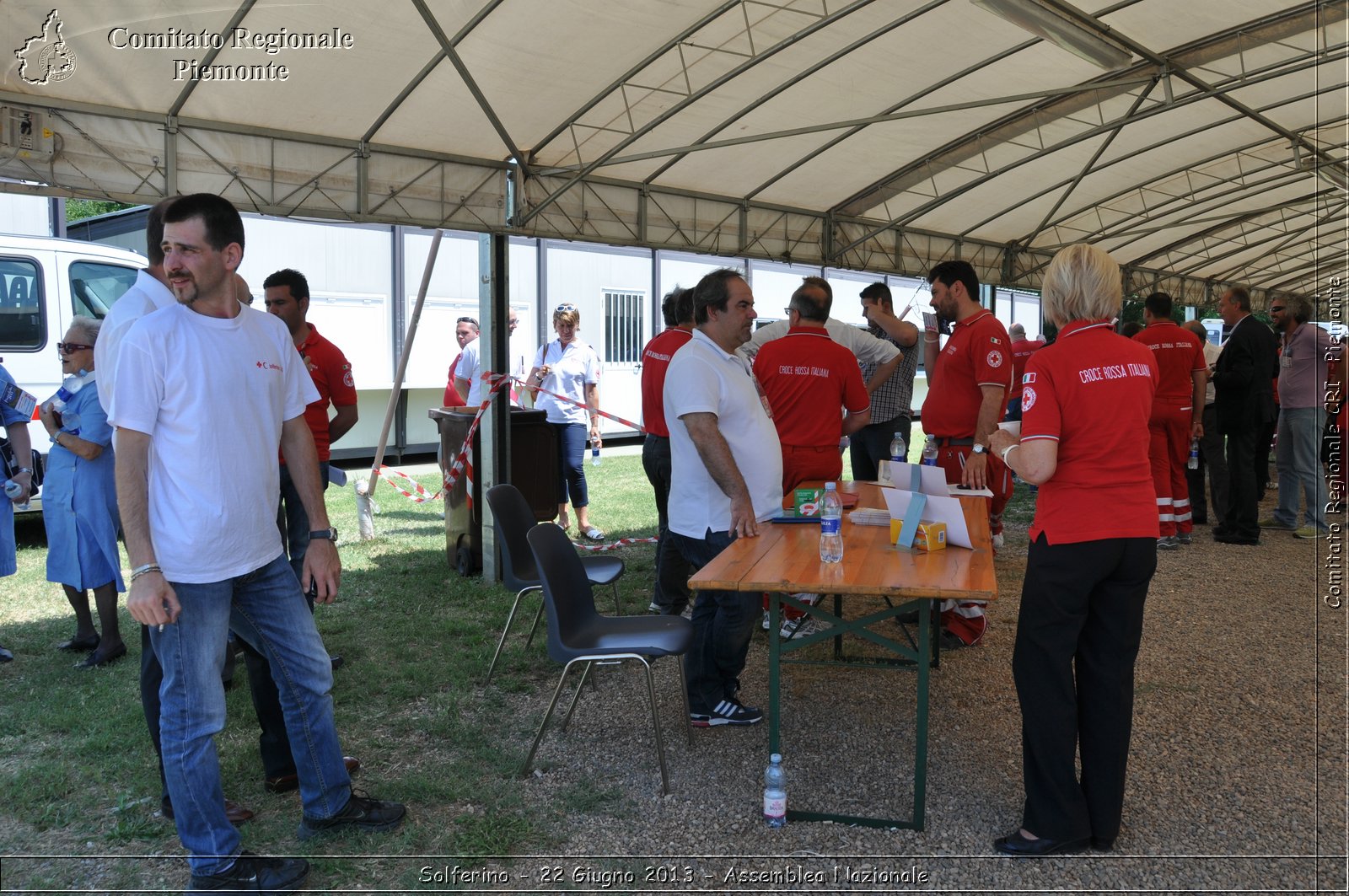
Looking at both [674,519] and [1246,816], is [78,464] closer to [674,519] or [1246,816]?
[674,519]

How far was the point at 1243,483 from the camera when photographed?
768 cm

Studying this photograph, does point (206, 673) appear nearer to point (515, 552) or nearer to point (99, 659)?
point (515, 552)

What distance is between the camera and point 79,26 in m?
4.45

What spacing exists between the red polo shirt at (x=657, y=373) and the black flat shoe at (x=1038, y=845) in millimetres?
3265

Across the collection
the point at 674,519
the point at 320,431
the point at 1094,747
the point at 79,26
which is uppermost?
the point at 79,26

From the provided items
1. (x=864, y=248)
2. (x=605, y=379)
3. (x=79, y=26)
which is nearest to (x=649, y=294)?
(x=605, y=379)

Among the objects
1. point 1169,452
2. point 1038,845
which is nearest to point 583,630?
point 1038,845

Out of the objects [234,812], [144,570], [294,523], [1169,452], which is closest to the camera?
[144,570]

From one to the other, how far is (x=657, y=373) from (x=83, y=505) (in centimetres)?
314

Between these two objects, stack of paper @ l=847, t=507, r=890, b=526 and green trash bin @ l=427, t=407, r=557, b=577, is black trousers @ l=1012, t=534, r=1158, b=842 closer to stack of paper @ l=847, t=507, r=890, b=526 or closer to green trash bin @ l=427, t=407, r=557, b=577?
stack of paper @ l=847, t=507, r=890, b=526

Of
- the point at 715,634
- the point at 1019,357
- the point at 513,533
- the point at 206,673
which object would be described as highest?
the point at 1019,357

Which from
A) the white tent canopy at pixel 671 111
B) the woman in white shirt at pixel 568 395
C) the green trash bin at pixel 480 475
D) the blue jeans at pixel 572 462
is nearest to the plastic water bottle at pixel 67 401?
the white tent canopy at pixel 671 111

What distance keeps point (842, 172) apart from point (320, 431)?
6226 millimetres

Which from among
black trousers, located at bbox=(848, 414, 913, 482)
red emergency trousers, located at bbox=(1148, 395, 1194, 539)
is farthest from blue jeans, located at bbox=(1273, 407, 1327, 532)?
black trousers, located at bbox=(848, 414, 913, 482)
